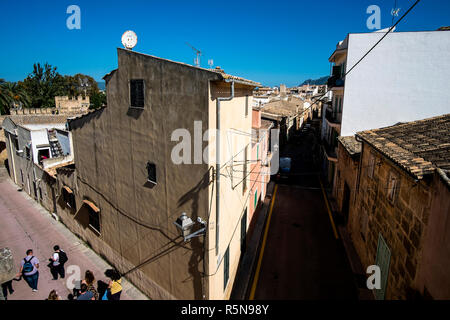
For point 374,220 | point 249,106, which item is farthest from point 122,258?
point 374,220

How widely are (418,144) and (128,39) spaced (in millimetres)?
9783

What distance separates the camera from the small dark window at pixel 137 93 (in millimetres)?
8289

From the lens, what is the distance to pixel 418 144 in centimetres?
865

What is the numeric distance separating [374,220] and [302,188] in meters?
12.5

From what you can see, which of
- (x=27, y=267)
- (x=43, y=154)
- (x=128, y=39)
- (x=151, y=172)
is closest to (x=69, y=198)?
(x=27, y=267)

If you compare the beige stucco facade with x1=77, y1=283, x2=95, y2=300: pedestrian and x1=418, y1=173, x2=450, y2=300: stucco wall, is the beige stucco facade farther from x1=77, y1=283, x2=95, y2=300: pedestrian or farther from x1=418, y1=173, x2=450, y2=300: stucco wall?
x1=418, y1=173, x2=450, y2=300: stucco wall

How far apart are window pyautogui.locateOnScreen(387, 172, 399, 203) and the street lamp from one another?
6.01 m

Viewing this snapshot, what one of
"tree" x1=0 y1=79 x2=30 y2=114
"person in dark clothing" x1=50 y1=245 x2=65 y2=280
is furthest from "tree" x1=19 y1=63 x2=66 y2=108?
"person in dark clothing" x1=50 y1=245 x2=65 y2=280

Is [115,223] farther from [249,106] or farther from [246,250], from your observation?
[249,106]

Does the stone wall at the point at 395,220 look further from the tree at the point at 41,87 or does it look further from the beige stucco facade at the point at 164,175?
the tree at the point at 41,87

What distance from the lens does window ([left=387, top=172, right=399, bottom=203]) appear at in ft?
27.8

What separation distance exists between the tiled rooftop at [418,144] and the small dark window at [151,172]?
7188 millimetres

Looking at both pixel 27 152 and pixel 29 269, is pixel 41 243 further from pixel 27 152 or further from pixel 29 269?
pixel 27 152
